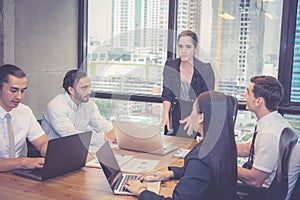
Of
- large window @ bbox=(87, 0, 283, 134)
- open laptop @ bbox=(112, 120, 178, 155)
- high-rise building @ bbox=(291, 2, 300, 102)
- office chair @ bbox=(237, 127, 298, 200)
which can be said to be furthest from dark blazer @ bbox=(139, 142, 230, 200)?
high-rise building @ bbox=(291, 2, 300, 102)

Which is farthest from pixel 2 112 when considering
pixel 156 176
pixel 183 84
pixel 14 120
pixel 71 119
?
pixel 183 84

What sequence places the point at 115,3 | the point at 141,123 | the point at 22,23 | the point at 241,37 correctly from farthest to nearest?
the point at 115,3 → the point at 241,37 → the point at 22,23 → the point at 141,123

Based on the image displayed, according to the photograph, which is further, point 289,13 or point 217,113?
point 289,13

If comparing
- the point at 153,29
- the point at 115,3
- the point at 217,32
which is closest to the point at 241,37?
the point at 217,32

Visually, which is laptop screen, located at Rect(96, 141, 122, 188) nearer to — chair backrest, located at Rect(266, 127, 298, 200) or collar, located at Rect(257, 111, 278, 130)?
chair backrest, located at Rect(266, 127, 298, 200)

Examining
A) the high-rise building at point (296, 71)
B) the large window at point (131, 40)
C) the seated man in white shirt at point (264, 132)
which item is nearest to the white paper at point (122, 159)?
the seated man in white shirt at point (264, 132)

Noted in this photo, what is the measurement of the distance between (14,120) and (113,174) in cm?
91

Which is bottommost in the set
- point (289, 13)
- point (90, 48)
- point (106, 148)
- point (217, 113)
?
point (106, 148)

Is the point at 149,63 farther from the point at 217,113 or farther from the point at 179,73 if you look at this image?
the point at 217,113

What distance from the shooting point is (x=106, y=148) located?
186 centimetres

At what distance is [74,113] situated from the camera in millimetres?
2934

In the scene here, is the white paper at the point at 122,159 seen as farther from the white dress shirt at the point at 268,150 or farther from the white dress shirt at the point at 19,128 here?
the white dress shirt at the point at 268,150

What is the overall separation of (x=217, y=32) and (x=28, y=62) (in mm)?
2024

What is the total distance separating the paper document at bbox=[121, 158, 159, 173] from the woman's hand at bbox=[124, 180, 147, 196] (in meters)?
0.28
